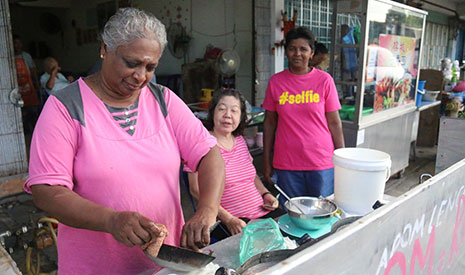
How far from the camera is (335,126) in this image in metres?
2.55

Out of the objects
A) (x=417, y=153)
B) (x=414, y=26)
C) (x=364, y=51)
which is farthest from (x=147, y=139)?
(x=417, y=153)

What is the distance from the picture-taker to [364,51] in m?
3.46

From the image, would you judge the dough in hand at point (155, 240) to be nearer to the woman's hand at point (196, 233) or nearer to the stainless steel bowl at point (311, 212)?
the woman's hand at point (196, 233)

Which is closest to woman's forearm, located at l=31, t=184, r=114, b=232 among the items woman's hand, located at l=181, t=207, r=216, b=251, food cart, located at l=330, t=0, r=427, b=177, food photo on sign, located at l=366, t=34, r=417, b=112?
woman's hand, located at l=181, t=207, r=216, b=251

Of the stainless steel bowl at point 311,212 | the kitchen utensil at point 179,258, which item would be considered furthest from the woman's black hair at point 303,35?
the kitchen utensil at point 179,258

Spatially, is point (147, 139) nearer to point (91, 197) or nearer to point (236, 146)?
point (91, 197)

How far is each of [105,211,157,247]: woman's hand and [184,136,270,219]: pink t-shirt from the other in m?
1.08

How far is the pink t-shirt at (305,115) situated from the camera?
8.05 ft

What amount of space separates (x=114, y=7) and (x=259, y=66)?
3.46m

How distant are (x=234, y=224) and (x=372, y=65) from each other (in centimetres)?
256

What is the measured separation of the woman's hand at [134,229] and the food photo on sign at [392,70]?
319 centimetres

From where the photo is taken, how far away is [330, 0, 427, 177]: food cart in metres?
3.52

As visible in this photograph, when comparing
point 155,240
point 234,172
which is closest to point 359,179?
point 234,172

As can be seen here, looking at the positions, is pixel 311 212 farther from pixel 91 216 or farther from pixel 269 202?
pixel 91 216
